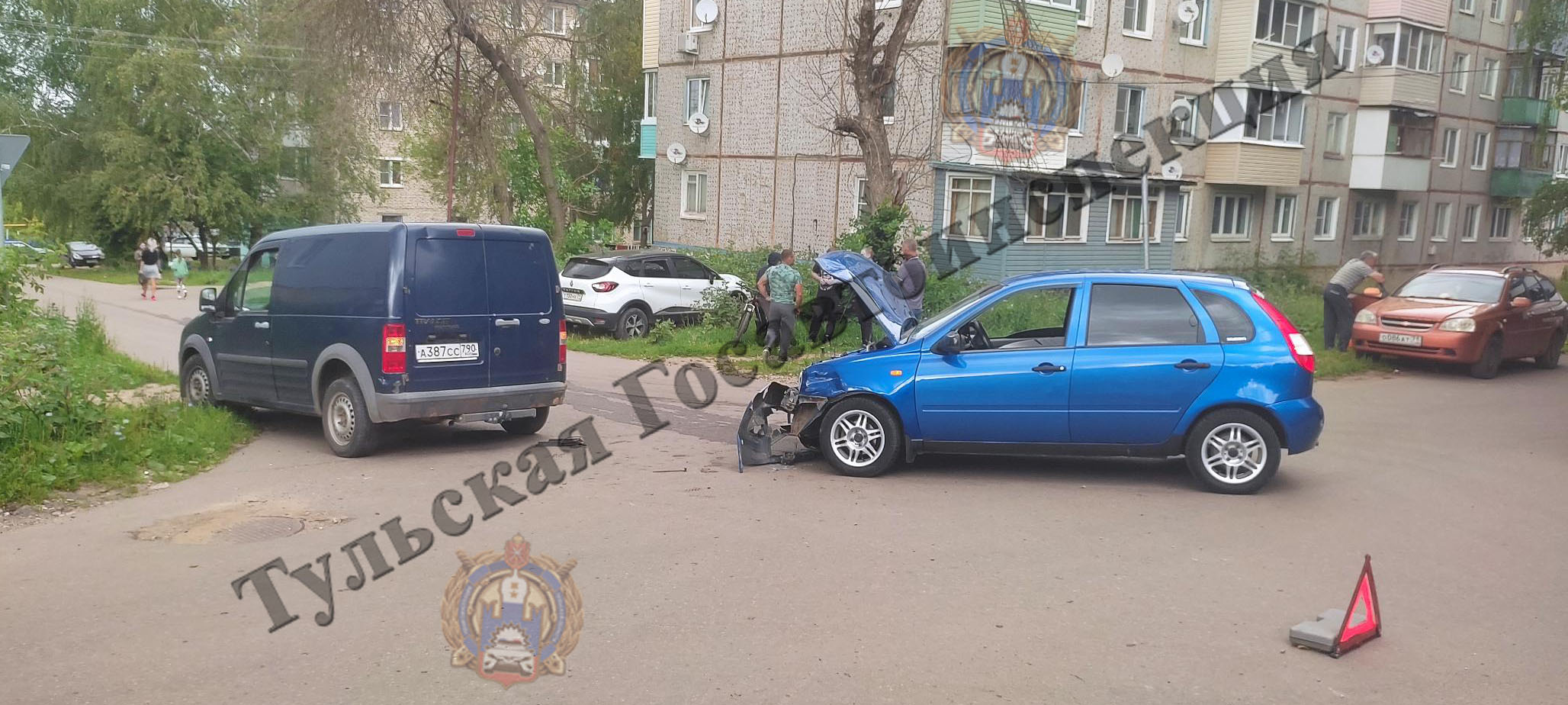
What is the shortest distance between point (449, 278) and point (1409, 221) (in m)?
41.5

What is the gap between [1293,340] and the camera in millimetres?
8719

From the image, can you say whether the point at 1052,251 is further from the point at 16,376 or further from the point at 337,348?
the point at 16,376

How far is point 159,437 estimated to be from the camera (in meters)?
9.64

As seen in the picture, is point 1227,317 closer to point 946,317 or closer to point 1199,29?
point 946,317

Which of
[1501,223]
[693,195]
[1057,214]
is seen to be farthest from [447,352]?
[1501,223]

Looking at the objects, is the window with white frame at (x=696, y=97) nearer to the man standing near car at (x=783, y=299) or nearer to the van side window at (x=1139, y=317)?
the man standing near car at (x=783, y=299)

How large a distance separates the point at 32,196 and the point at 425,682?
150 ft

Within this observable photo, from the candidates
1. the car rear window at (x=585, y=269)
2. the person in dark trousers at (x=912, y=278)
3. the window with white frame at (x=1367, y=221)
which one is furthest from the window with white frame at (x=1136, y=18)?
the car rear window at (x=585, y=269)

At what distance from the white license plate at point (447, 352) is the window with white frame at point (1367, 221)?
37.0 m

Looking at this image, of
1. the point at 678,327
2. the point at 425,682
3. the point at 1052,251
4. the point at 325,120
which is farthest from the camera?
the point at 325,120

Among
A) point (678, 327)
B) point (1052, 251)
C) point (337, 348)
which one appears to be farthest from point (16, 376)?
point (1052, 251)

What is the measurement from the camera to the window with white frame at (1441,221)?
43719mm

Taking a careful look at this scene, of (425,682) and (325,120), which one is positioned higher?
(325,120)

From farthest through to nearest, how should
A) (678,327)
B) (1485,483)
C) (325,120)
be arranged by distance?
1. (325,120)
2. (678,327)
3. (1485,483)
